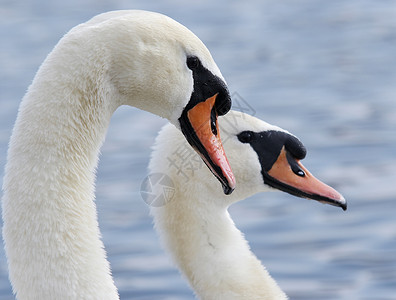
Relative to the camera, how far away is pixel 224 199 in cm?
646

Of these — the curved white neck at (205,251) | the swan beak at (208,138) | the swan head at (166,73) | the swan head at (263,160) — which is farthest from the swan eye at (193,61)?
the swan head at (263,160)

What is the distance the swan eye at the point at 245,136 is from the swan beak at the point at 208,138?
1.99m

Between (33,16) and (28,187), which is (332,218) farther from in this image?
(33,16)

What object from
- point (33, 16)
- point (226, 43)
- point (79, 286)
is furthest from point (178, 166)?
point (33, 16)

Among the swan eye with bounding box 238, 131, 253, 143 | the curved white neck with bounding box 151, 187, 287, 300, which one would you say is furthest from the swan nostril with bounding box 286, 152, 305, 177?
the curved white neck with bounding box 151, 187, 287, 300

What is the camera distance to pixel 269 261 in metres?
9.09

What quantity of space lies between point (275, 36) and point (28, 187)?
38.1ft

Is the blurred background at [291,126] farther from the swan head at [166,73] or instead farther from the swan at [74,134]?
the swan at [74,134]

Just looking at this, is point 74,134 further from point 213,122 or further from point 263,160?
point 263,160

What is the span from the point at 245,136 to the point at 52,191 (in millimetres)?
2522

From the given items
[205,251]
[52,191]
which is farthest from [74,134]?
[205,251]

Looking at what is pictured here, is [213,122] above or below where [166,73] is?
below

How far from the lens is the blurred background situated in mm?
8938

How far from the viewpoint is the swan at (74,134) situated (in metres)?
4.16
